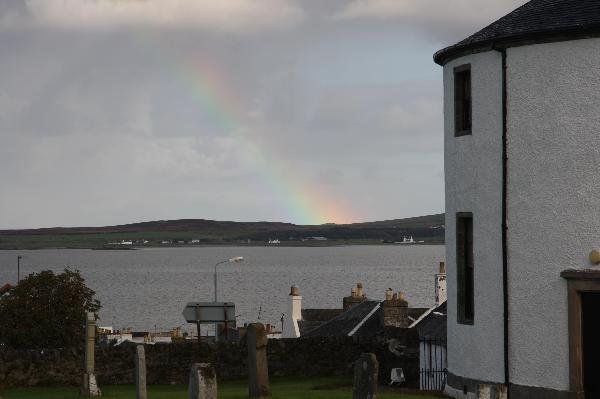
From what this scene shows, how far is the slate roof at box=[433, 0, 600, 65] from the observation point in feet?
68.1

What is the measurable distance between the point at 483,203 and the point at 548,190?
159 cm

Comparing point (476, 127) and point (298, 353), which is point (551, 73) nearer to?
point (476, 127)

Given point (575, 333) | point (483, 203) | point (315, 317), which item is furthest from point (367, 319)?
point (575, 333)

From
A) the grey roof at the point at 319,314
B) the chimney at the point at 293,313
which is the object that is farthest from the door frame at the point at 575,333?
the grey roof at the point at 319,314

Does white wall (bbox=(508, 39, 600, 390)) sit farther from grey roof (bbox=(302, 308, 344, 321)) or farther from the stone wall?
grey roof (bbox=(302, 308, 344, 321))

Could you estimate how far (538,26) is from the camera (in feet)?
69.7

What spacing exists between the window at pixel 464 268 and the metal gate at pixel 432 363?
5434 millimetres

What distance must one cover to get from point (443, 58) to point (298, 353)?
36.3 ft

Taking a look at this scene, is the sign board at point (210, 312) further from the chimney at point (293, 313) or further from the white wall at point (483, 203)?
the chimney at point (293, 313)

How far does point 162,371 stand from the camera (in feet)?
99.1

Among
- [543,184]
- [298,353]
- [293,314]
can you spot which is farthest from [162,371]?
[293,314]

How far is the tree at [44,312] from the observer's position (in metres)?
42.7

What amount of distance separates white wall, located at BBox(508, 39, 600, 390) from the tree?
24.8 metres

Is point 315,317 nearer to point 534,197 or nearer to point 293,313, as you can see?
point 293,313
